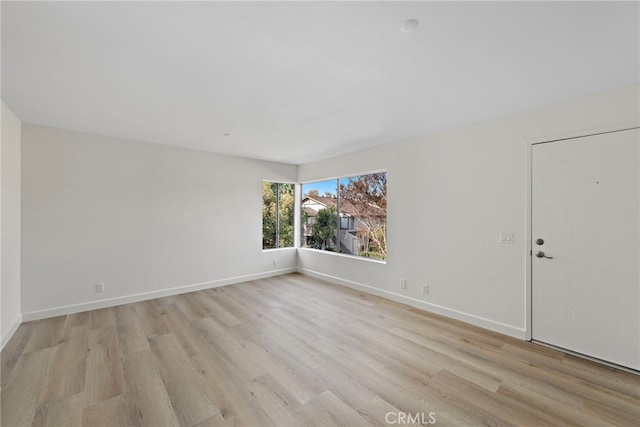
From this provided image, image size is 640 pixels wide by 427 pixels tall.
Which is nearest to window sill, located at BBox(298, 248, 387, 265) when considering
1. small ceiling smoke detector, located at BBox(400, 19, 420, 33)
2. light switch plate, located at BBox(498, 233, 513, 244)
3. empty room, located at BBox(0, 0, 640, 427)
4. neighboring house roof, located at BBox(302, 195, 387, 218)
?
empty room, located at BBox(0, 0, 640, 427)

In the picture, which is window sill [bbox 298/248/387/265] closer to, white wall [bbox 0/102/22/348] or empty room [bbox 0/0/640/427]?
empty room [bbox 0/0/640/427]

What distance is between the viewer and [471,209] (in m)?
3.22

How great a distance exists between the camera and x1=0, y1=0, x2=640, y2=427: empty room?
1.68 m

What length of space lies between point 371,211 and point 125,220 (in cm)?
398

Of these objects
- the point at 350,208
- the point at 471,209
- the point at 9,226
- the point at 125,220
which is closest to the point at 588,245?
the point at 471,209

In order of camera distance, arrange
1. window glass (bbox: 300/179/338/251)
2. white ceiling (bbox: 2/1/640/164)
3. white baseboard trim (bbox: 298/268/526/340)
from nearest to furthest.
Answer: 1. white ceiling (bbox: 2/1/640/164)
2. white baseboard trim (bbox: 298/268/526/340)
3. window glass (bbox: 300/179/338/251)

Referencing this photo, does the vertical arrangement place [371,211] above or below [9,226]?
above

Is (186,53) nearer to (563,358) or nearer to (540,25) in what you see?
(540,25)

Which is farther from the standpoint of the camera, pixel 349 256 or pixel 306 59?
pixel 349 256

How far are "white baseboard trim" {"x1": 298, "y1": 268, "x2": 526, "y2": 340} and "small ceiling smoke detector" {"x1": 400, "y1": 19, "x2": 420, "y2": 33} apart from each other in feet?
10.3

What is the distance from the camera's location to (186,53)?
181cm

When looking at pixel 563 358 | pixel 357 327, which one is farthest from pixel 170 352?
pixel 563 358

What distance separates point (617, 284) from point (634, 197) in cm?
78

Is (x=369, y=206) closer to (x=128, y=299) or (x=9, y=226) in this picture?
(x=128, y=299)
